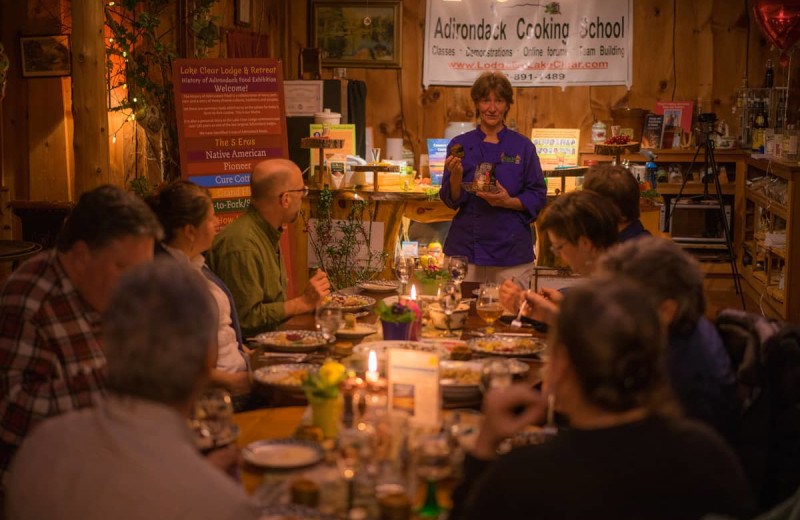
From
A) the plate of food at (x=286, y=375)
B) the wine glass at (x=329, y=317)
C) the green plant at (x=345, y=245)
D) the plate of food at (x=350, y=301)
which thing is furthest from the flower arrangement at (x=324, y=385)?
the green plant at (x=345, y=245)

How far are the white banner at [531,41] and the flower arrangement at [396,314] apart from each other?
211 inches

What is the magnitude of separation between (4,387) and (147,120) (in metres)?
3.43

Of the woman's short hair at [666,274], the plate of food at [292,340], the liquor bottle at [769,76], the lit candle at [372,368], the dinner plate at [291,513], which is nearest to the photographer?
the dinner plate at [291,513]

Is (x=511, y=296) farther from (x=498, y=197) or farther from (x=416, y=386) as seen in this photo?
(x=498, y=197)

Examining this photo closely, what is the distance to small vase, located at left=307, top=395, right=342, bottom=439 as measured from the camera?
7.14ft

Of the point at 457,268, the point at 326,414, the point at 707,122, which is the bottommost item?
the point at 326,414

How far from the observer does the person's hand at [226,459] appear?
1822mm

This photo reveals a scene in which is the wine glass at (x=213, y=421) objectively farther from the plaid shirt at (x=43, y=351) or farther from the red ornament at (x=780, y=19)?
the red ornament at (x=780, y=19)

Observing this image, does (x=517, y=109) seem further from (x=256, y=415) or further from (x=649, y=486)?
(x=649, y=486)

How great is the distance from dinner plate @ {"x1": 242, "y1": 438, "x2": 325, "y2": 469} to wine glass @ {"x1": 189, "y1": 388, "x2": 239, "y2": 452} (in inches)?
2.4

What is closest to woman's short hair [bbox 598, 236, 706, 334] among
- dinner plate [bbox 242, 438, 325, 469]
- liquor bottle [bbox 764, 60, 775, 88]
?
dinner plate [bbox 242, 438, 325, 469]

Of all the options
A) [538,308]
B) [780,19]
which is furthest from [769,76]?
[538,308]

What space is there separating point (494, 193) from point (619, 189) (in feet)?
4.89

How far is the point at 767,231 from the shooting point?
7.03 m
